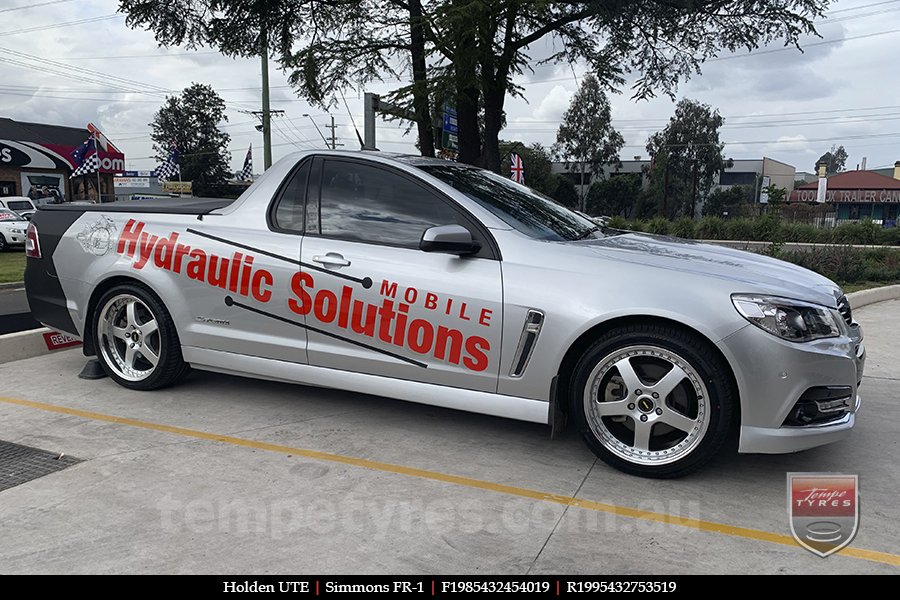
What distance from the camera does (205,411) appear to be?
452 cm

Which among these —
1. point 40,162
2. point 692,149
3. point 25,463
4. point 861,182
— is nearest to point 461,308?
point 25,463

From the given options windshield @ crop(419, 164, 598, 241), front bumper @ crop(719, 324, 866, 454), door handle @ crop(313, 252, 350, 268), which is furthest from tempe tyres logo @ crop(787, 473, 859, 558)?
door handle @ crop(313, 252, 350, 268)

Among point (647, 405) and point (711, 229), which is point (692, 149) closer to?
point (711, 229)

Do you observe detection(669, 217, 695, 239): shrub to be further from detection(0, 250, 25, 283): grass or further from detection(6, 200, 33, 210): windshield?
detection(6, 200, 33, 210): windshield

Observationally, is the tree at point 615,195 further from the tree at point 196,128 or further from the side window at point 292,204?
the side window at point 292,204

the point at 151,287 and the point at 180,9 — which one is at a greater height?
the point at 180,9

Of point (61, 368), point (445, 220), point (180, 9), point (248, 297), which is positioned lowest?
point (61, 368)

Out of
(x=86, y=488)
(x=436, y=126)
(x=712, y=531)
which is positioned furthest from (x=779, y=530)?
(x=436, y=126)

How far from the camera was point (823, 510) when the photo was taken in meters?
3.08

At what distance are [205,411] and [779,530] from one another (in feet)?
11.3

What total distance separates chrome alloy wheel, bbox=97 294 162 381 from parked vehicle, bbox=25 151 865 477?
1 centimetres

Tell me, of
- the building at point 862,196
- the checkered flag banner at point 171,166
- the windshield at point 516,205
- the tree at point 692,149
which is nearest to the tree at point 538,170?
the tree at point 692,149

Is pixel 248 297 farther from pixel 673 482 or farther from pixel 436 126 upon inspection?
pixel 436 126

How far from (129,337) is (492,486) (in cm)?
298
